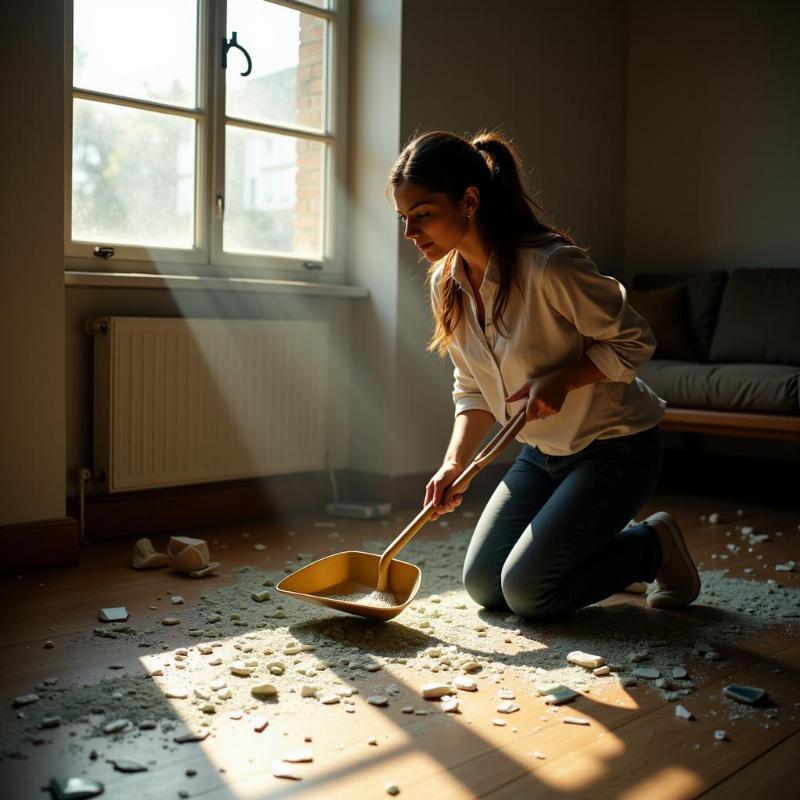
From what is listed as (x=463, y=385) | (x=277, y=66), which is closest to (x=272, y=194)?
(x=277, y=66)

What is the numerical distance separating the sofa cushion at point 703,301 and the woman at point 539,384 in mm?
2163

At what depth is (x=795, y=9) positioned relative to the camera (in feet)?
14.2

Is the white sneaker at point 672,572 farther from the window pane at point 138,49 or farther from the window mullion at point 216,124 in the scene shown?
the window pane at point 138,49

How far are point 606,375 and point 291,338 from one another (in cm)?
A: 159

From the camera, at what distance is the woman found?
207 cm

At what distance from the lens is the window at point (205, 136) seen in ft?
10.1

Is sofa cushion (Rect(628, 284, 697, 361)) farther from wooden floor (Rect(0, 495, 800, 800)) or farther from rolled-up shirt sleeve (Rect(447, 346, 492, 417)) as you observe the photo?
wooden floor (Rect(0, 495, 800, 800))

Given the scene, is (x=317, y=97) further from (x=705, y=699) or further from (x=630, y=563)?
(x=705, y=699)

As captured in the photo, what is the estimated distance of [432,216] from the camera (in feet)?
6.75

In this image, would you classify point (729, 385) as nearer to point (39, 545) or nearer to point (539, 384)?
point (539, 384)

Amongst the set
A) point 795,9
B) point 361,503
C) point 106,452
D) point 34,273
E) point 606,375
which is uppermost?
point 795,9

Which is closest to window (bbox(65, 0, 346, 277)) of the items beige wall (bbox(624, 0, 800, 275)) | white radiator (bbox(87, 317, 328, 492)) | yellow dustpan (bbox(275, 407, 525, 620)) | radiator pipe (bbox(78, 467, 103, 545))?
white radiator (bbox(87, 317, 328, 492))

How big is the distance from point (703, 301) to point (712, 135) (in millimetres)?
831

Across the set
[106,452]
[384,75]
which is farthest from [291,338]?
[384,75]
